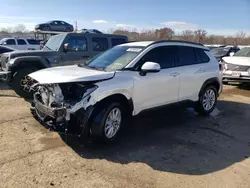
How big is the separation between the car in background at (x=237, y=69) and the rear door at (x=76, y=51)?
18.5 feet

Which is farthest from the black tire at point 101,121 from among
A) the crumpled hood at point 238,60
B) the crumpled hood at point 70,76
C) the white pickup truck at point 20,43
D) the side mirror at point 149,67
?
the white pickup truck at point 20,43

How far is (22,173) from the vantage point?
3.73 m

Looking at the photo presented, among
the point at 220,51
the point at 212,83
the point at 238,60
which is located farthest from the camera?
the point at 220,51

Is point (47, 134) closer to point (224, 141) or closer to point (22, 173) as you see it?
point (22, 173)

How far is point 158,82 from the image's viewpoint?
5422 millimetres

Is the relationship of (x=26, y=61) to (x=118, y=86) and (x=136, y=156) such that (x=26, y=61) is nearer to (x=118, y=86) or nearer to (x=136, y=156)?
(x=118, y=86)

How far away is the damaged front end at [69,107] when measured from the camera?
4316 millimetres

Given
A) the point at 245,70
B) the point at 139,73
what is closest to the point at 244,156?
the point at 139,73

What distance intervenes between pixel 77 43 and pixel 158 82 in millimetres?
4559

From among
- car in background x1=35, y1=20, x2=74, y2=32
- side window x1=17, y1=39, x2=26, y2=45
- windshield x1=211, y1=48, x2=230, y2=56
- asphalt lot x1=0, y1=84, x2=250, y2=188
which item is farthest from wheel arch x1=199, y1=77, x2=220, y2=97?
Answer: car in background x1=35, y1=20, x2=74, y2=32

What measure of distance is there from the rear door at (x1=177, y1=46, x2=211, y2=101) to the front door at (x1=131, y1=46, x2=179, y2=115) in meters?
0.23

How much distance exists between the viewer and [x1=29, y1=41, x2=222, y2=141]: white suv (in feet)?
14.4

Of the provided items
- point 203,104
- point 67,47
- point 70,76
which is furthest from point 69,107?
point 67,47

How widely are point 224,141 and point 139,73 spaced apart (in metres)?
2.10
